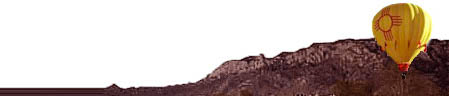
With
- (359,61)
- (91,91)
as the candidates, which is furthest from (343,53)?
(91,91)

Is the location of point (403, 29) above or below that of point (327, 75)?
above

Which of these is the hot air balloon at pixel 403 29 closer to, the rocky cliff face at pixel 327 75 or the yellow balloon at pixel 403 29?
the yellow balloon at pixel 403 29

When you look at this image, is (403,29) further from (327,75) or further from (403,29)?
(327,75)

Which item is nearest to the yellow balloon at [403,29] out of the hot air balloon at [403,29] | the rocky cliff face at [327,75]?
the hot air balloon at [403,29]

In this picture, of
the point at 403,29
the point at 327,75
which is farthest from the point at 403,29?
the point at 327,75

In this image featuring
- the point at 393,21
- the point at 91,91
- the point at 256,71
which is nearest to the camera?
the point at 393,21

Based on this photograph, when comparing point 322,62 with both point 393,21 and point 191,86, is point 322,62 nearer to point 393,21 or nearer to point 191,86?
point 191,86
